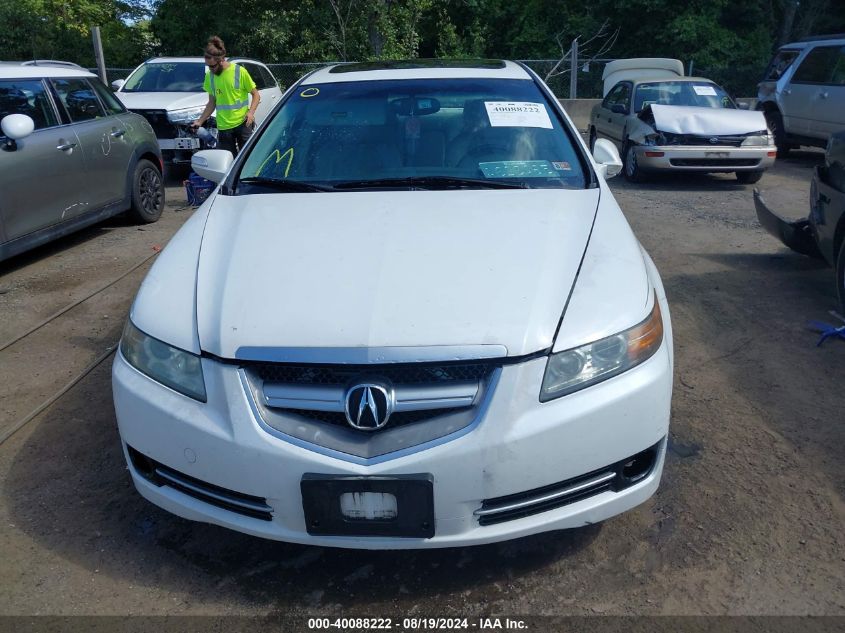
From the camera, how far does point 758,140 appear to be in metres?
10.3

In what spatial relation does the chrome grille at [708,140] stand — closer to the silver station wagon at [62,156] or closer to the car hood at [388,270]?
the silver station wagon at [62,156]

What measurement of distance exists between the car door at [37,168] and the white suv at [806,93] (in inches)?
414

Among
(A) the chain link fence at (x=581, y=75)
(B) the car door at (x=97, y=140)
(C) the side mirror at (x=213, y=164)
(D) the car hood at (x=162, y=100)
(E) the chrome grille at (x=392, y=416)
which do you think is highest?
(C) the side mirror at (x=213, y=164)

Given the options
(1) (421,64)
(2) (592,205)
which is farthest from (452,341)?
(1) (421,64)

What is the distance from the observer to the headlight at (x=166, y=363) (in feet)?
8.28

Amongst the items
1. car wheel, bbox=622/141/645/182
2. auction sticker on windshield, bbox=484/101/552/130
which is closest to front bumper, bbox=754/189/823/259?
auction sticker on windshield, bbox=484/101/552/130

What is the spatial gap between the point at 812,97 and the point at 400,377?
40.9 feet

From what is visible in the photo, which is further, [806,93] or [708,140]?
[806,93]

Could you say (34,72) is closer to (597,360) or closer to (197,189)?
(197,189)

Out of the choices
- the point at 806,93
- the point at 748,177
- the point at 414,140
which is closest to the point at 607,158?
the point at 414,140

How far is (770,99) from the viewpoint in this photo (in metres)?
13.8

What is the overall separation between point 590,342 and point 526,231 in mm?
687

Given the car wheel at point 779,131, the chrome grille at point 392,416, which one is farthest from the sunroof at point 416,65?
the car wheel at point 779,131

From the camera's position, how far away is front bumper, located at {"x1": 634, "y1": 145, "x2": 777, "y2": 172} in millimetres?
10156
